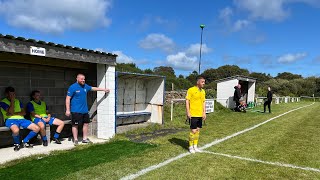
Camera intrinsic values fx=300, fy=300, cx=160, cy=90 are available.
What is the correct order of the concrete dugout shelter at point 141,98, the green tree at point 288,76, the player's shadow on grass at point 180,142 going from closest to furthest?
the player's shadow on grass at point 180,142, the concrete dugout shelter at point 141,98, the green tree at point 288,76

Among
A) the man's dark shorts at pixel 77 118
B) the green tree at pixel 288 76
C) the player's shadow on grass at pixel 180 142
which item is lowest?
the player's shadow on grass at pixel 180 142

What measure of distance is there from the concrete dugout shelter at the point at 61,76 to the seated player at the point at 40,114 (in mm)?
439

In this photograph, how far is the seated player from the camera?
7625mm

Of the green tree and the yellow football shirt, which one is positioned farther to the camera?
the green tree

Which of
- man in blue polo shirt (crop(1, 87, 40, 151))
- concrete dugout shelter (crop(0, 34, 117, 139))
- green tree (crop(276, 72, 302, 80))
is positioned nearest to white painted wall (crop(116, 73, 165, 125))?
concrete dugout shelter (crop(0, 34, 117, 139))

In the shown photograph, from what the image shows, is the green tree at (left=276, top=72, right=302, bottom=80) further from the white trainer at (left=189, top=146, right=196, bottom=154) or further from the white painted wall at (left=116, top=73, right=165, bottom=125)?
the white trainer at (left=189, top=146, right=196, bottom=154)

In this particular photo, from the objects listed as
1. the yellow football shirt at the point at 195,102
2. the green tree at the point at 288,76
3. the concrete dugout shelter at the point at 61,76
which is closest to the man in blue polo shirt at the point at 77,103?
the concrete dugout shelter at the point at 61,76

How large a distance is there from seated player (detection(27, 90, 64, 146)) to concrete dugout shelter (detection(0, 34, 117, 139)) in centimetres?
44

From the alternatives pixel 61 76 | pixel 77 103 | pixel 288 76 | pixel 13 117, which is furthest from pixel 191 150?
pixel 288 76

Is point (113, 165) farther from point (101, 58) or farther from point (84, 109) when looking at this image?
point (101, 58)

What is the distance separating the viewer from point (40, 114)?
7.95m

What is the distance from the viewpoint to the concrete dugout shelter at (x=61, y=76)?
766cm

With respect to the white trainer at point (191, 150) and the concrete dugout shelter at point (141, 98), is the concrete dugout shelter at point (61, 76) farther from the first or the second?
the white trainer at point (191, 150)

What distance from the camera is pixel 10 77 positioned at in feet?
25.7
